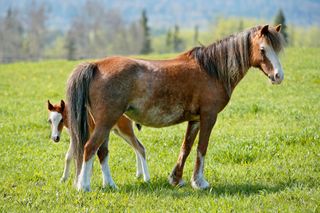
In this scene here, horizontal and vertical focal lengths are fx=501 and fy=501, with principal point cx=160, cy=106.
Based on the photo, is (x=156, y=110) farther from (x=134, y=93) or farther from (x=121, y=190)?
(x=121, y=190)

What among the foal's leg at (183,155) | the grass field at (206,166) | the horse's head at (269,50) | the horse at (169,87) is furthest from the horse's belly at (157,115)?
the horse's head at (269,50)

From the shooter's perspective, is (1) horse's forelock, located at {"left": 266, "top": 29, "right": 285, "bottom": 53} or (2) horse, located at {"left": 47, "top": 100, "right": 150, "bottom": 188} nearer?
(1) horse's forelock, located at {"left": 266, "top": 29, "right": 285, "bottom": 53}

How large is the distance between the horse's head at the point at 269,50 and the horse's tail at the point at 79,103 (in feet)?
8.84

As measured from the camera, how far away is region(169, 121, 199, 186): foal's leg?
27.9ft

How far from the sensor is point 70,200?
7.42 metres

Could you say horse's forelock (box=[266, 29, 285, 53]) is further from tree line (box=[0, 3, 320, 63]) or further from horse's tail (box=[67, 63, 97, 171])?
tree line (box=[0, 3, 320, 63])

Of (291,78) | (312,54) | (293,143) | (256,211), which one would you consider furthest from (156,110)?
(312,54)

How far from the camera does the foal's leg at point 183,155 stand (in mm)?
8492

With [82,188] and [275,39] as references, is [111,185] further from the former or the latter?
[275,39]

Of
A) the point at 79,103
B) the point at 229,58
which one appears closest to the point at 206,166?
the point at 229,58

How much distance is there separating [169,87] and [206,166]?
2182 millimetres

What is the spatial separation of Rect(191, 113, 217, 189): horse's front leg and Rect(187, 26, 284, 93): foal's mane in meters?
0.62

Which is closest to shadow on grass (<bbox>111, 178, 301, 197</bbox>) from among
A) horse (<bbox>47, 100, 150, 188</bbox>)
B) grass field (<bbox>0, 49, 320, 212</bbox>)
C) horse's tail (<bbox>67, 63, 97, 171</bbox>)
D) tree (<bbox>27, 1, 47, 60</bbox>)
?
grass field (<bbox>0, 49, 320, 212</bbox>)

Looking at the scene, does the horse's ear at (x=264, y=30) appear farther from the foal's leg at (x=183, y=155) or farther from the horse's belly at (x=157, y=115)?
the foal's leg at (x=183, y=155)
